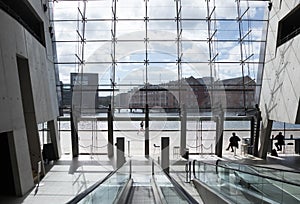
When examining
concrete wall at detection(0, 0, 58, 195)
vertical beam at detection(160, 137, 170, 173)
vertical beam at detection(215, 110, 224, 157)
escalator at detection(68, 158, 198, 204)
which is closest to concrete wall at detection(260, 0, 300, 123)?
vertical beam at detection(215, 110, 224, 157)

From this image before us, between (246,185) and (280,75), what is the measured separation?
15.3 ft

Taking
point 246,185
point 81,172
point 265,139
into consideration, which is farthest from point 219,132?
point 246,185

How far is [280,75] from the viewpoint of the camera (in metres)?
7.66

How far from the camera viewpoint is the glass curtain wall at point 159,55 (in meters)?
9.34

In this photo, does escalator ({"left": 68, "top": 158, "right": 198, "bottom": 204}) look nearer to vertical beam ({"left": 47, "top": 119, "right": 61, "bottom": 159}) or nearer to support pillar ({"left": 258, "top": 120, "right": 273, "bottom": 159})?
vertical beam ({"left": 47, "top": 119, "right": 61, "bottom": 159})

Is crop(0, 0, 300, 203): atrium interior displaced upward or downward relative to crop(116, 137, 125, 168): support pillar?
upward

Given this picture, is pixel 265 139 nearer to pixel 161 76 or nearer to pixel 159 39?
pixel 161 76

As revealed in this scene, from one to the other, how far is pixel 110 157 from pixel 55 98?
7.38 ft

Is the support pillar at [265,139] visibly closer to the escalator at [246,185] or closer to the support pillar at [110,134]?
the escalator at [246,185]

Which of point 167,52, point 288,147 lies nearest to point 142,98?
point 167,52

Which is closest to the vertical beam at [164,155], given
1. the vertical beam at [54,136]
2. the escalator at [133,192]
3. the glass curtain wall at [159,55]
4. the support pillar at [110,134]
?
the escalator at [133,192]

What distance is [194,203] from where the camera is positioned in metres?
2.41

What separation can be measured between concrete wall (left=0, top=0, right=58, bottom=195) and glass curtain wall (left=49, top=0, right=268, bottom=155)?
2.00m

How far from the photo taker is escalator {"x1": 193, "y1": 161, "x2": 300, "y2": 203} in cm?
311
